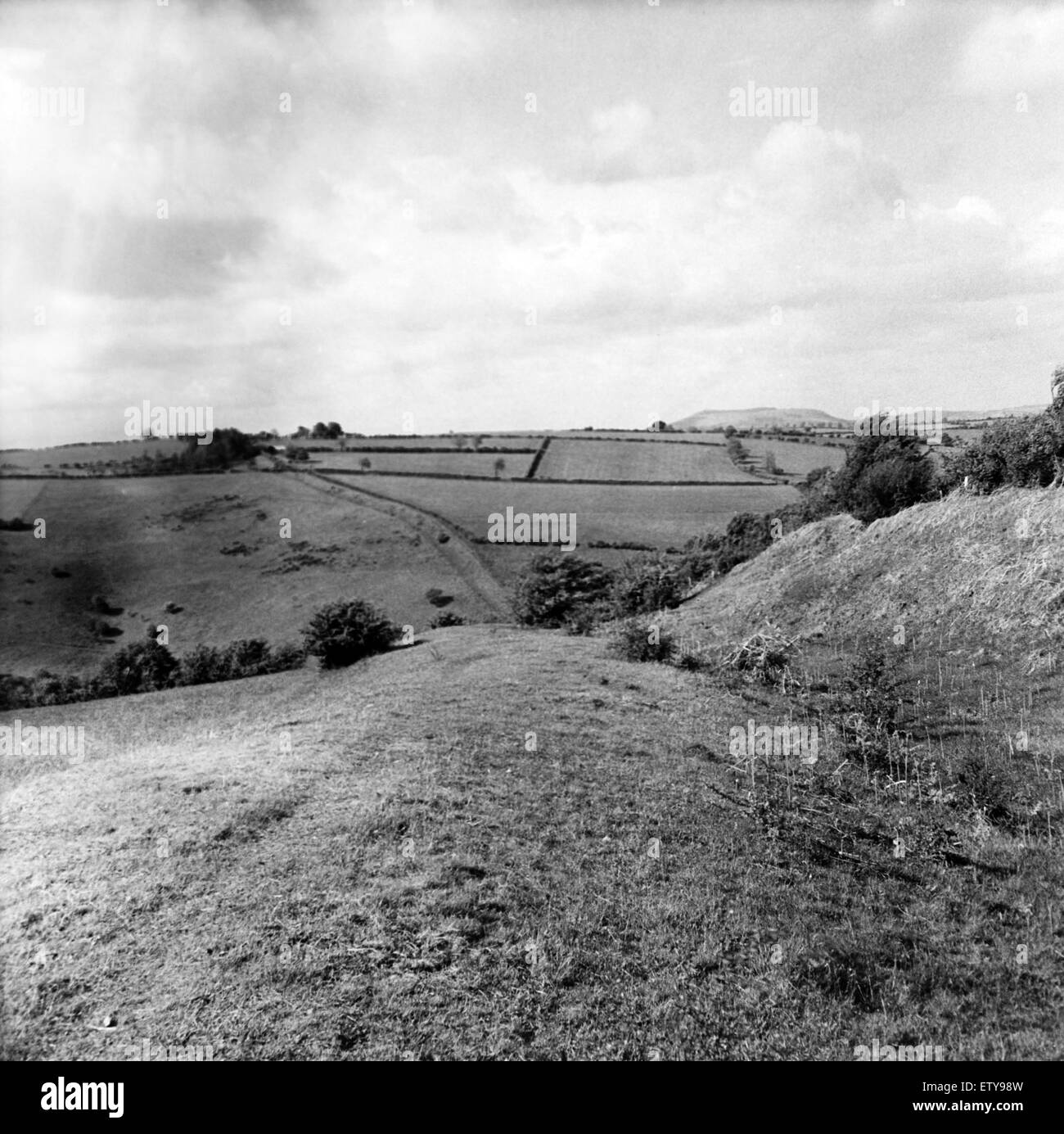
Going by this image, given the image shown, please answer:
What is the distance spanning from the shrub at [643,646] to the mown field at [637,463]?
2488 inches

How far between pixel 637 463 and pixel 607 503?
65.7 feet

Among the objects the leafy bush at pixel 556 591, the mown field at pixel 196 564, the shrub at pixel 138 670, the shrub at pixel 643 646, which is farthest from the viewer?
the mown field at pixel 196 564

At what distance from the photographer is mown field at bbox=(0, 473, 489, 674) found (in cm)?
6356

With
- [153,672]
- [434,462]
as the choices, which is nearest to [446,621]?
[153,672]

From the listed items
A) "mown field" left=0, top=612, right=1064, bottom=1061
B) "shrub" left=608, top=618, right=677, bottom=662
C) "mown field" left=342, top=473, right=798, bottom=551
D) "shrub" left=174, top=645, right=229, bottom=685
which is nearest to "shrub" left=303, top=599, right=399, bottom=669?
"shrub" left=174, top=645, right=229, bottom=685

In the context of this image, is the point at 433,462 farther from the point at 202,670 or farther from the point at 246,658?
the point at 202,670

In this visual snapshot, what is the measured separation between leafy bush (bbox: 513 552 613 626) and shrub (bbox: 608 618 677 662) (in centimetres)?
1210

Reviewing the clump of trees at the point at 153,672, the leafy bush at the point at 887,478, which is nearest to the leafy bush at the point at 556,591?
the clump of trees at the point at 153,672

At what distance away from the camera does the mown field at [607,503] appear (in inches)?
2901

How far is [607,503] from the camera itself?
276 ft

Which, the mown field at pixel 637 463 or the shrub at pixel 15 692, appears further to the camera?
the mown field at pixel 637 463

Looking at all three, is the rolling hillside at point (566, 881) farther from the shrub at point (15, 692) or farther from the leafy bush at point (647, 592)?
the shrub at point (15, 692)

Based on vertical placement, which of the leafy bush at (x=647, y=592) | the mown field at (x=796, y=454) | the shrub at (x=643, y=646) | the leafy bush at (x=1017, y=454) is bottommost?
the shrub at (x=643, y=646)

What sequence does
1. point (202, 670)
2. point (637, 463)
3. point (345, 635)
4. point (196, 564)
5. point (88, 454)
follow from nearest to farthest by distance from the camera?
point (345, 635) < point (202, 670) < point (196, 564) < point (637, 463) < point (88, 454)
